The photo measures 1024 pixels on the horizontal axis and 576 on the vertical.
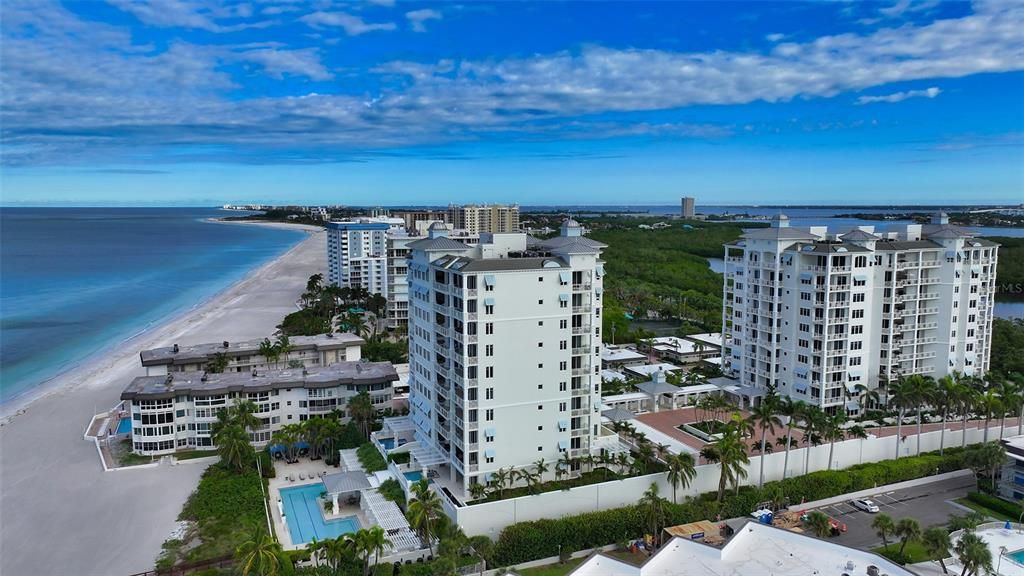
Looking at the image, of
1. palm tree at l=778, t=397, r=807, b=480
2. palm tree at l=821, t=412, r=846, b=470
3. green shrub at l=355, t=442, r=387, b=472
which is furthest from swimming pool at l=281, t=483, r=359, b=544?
palm tree at l=821, t=412, r=846, b=470

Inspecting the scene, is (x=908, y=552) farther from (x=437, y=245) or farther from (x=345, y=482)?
(x=345, y=482)

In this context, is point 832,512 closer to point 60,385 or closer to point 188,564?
point 188,564

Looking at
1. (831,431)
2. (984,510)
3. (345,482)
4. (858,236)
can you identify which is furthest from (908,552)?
(345,482)

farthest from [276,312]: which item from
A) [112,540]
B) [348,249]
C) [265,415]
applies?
[112,540]

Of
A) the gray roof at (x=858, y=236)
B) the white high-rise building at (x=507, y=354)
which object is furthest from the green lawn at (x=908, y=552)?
the gray roof at (x=858, y=236)

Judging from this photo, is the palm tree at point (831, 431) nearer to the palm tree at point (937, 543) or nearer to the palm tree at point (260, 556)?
the palm tree at point (937, 543)

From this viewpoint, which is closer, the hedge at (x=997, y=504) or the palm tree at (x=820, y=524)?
the palm tree at (x=820, y=524)
